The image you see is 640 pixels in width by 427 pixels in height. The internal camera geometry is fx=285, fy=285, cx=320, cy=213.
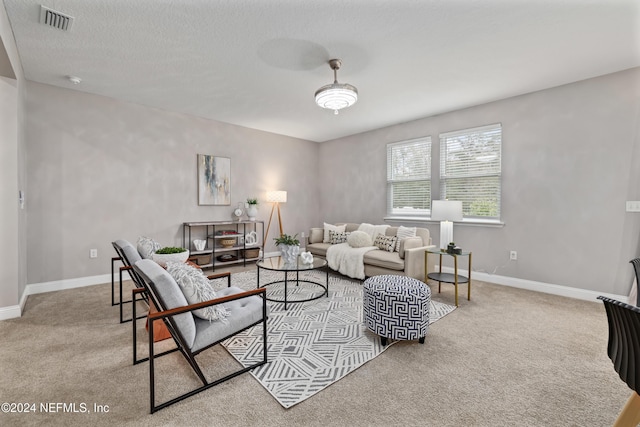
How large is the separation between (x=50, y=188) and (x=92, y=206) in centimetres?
50

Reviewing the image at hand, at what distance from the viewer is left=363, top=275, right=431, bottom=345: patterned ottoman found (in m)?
2.34

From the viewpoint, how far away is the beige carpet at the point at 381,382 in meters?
1.60

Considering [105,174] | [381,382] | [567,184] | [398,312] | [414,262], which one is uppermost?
[105,174]

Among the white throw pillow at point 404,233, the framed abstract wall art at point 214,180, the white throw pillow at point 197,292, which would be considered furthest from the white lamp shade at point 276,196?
the white throw pillow at point 197,292

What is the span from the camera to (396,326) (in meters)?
2.35

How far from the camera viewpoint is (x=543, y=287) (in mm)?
3857

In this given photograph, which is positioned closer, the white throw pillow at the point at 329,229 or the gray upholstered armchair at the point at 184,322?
the gray upholstered armchair at the point at 184,322

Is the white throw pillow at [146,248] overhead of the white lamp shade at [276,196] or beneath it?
beneath

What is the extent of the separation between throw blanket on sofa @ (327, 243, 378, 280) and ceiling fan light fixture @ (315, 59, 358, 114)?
222 cm

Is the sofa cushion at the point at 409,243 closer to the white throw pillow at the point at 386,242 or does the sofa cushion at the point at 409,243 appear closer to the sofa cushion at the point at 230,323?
the white throw pillow at the point at 386,242

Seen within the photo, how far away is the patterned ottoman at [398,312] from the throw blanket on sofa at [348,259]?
1776mm

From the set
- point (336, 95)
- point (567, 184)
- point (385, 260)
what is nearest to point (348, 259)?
point (385, 260)

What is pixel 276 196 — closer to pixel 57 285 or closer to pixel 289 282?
pixel 289 282

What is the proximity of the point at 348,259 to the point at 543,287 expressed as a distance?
2661mm
